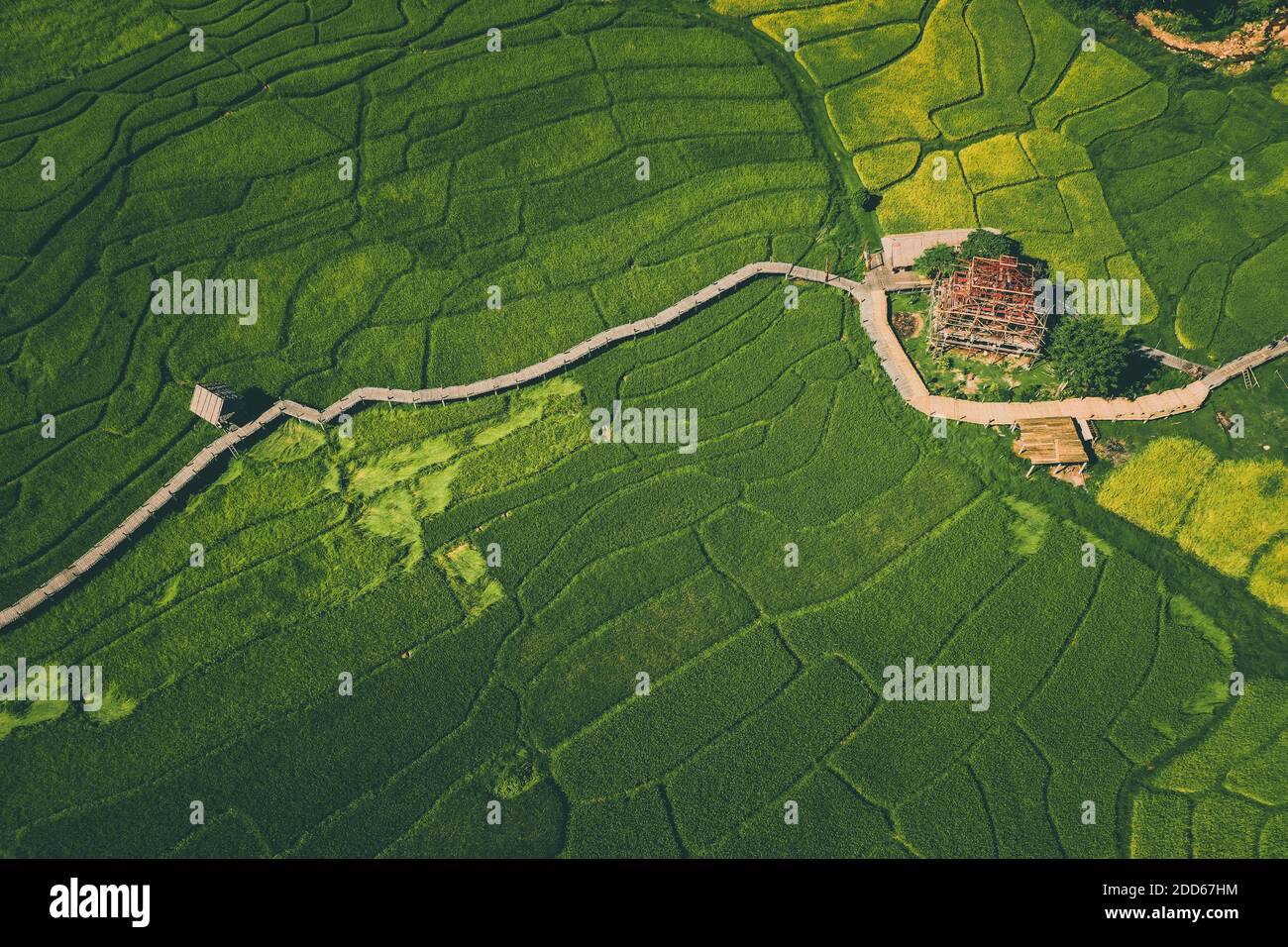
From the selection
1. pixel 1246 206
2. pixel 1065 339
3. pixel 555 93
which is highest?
pixel 555 93

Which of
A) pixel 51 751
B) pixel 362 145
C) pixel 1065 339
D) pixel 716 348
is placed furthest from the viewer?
pixel 362 145

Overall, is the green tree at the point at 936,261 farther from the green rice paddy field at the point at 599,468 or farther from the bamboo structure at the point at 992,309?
the green rice paddy field at the point at 599,468

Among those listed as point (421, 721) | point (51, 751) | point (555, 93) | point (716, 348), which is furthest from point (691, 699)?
point (555, 93)

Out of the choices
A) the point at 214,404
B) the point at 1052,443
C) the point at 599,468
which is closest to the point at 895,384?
the point at 1052,443

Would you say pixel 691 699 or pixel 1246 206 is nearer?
pixel 691 699

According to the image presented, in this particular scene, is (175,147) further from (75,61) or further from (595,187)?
(595,187)

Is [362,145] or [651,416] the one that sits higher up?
[362,145]
